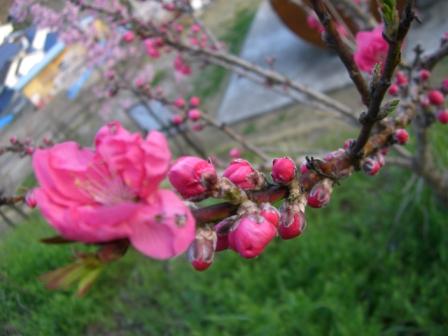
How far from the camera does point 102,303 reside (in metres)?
2.35

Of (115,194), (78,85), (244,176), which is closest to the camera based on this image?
(115,194)

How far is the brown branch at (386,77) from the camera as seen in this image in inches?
32.8

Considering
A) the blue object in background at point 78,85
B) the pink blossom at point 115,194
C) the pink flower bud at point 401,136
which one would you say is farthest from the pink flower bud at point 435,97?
the blue object in background at point 78,85

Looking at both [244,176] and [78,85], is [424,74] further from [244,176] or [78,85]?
[78,85]

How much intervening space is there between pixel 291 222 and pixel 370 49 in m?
0.84

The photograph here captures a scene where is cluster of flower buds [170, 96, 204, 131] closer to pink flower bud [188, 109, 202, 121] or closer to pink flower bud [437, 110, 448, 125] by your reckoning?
pink flower bud [188, 109, 202, 121]

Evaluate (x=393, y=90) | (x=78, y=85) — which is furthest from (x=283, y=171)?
(x=78, y=85)

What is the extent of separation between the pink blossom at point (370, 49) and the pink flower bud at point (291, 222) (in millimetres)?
765

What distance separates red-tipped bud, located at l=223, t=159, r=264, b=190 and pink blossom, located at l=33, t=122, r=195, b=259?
181 millimetres

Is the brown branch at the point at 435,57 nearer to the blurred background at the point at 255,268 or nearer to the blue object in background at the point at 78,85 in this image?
the blurred background at the point at 255,268

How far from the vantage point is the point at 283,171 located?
2.74ft

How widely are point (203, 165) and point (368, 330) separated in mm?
1780

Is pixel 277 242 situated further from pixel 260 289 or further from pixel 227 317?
pixel 227 317

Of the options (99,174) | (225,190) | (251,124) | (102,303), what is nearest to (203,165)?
(225,190)
